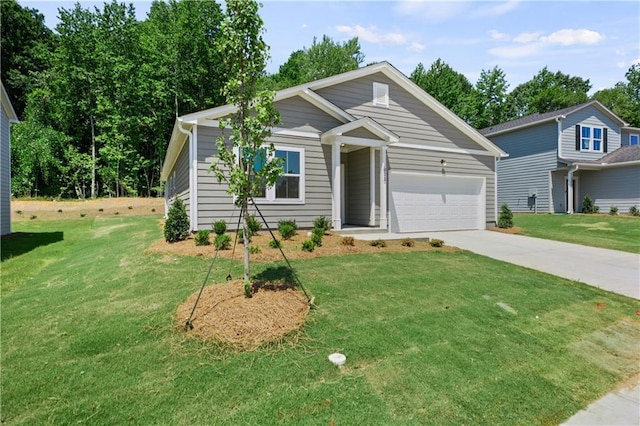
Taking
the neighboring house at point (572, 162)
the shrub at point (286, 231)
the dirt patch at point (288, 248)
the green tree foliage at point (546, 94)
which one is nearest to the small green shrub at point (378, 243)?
the dirt patch at point (288, 248)

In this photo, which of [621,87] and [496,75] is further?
[621,87]

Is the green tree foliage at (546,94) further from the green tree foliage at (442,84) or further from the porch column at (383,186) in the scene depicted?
the porch column at (383,186)

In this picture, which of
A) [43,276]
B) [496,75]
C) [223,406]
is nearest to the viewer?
[223,406]

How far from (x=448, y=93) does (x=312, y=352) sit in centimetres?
3667

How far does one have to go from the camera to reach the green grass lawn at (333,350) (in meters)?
2.54

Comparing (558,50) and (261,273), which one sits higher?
(558,50)

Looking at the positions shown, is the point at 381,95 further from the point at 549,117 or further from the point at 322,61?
the point at 322,61

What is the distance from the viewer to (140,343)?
3340 mm

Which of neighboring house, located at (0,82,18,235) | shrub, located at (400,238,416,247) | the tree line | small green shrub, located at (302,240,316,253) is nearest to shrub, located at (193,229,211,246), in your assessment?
small green shrub, located at (302,240,316,253)

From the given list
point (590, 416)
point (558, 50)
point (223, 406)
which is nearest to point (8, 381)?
point (223, 406)

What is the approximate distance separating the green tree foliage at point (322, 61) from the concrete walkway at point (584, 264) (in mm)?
28662

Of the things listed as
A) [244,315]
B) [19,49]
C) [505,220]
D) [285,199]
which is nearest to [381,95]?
[285,199]

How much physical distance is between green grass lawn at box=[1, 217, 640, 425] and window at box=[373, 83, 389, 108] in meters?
7.89

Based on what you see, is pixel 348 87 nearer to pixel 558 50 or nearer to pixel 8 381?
pixel 558 50
